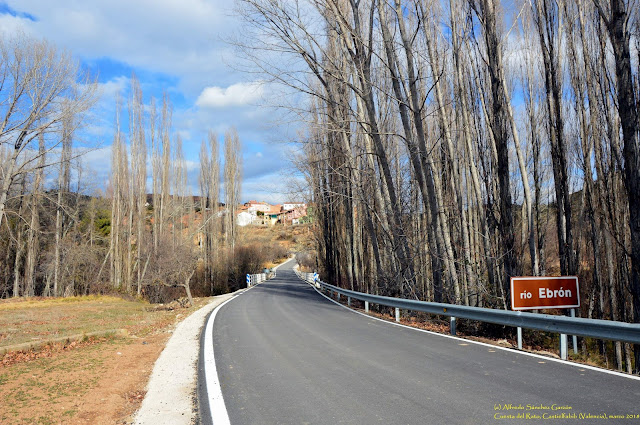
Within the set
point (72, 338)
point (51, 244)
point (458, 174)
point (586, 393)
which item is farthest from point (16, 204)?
point (586, 393)

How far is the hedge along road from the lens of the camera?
4.11 meters

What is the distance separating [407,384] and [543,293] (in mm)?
4449

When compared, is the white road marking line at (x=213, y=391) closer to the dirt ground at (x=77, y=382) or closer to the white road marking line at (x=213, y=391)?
the white road marking line at (x=213, y=391)

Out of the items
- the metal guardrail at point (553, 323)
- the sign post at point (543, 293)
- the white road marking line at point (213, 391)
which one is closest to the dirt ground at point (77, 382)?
the white road marking line at point (213, 391)

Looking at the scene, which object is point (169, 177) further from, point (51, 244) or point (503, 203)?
point (503, 203)

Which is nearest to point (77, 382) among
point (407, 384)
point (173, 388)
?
point (173, 388)

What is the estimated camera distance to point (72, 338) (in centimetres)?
984

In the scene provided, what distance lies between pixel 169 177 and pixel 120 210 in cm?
578

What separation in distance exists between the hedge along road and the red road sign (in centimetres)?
122

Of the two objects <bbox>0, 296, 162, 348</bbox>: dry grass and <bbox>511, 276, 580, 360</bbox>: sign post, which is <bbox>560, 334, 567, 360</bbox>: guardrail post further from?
<bbox>0, 296, 162, 348</bbox>: dry grass

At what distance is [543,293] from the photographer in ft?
27.3

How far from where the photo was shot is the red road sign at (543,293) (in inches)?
317

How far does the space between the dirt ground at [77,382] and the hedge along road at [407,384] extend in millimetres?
1147

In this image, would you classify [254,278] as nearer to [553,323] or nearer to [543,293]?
[543,293]
